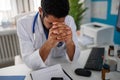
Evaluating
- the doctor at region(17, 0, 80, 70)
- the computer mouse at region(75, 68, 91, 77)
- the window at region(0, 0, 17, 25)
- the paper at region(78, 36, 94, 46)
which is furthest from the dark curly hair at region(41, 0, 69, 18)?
the window at region(0, 0, 17, 25)

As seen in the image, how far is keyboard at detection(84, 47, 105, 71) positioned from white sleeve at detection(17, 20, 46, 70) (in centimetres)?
34

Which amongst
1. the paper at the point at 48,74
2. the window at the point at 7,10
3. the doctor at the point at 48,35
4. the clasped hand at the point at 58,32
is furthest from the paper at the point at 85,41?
the window at the point at 7,10

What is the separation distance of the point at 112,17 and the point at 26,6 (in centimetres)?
156

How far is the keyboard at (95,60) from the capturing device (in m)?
1.05

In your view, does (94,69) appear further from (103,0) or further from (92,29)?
(103,0)

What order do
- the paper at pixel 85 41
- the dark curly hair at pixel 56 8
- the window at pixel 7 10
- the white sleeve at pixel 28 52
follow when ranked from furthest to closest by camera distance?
the window at pixel 7 10
the paper at pixel 85 41
the white sleeve at pixel 28 52
the dark curly hair at pixel 56 8

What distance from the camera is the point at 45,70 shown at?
3.24 ft

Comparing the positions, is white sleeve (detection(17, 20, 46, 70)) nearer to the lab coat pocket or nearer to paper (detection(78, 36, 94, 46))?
the lab coat pocket

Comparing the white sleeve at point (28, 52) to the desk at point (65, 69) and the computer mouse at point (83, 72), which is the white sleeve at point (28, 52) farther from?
the computer mouse at point (83, 72)

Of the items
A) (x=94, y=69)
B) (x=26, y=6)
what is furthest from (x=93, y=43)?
(x=26, y=6)

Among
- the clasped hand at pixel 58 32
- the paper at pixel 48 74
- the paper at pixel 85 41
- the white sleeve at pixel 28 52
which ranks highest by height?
the clasped hand at pixel 58 32

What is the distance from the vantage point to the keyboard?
1.05 m

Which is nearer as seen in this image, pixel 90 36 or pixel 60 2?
pixel 60 2

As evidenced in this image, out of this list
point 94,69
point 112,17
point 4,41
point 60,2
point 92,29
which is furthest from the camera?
point 4,41
